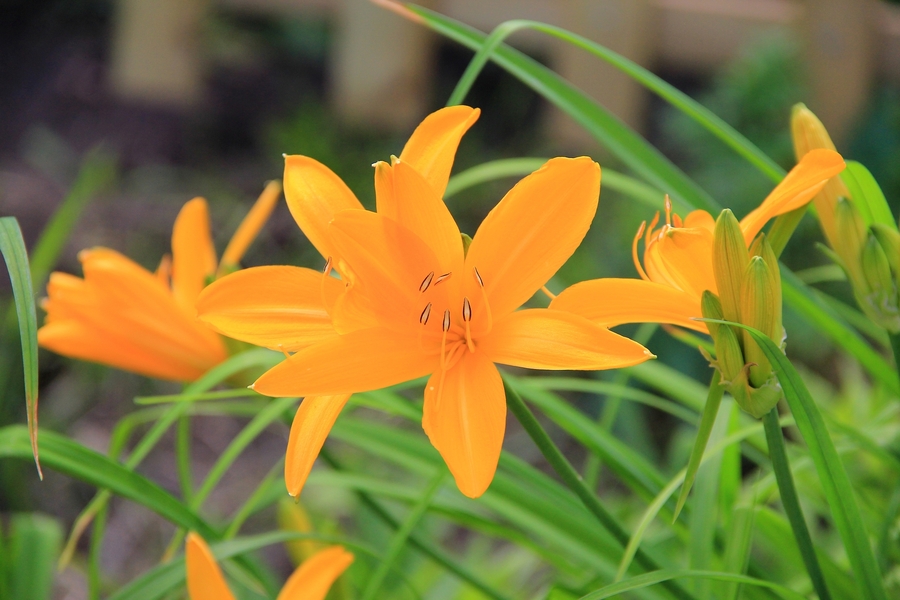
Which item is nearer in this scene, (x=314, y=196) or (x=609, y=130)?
(x=314, y=196)

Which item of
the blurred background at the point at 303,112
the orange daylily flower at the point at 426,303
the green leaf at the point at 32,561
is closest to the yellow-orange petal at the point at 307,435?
the orange daylily flower at the point at 426,303

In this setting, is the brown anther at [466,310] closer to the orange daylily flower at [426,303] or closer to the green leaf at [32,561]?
the orange daylily flower at [426,303]

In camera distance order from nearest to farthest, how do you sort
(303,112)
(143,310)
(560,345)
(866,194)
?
(560,345), (866,194), (143,310), (303,112)

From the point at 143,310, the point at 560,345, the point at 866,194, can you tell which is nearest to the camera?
the point at 560,345

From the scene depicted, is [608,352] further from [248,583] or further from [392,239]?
[248,583]

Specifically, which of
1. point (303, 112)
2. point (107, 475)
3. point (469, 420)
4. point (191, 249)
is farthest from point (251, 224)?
point (303, 112)

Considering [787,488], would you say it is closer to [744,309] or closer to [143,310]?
[744,309]

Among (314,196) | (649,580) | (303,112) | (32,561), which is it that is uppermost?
(303,112)

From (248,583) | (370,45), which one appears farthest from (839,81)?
(248,583)
